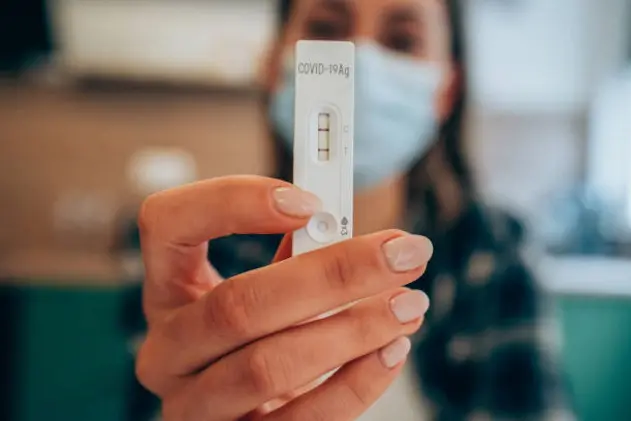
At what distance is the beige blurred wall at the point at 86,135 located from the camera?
3.88ft

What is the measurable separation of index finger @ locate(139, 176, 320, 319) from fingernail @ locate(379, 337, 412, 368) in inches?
2.4

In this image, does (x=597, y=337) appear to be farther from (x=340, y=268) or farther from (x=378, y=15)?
(x=340, y=268)

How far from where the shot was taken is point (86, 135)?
3.91 ft

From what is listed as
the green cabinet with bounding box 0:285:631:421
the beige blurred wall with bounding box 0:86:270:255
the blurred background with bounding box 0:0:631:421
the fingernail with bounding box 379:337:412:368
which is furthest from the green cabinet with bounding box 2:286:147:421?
the fingernail with bounding box 379:337:412:368

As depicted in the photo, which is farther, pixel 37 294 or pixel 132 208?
pixel 132 208

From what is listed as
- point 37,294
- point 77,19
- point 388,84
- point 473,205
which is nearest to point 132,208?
point 37,294

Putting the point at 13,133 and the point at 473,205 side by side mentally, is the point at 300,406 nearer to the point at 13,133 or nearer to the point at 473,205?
the point at 473,205

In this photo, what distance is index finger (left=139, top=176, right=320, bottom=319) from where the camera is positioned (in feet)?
0.72

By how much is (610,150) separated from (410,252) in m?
1.07

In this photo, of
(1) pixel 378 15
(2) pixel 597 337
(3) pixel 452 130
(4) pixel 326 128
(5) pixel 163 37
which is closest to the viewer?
(4) pixel 326 128

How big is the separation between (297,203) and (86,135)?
1069mm

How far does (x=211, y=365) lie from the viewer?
0.26 meters

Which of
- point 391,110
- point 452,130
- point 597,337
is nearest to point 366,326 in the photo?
point 391,110

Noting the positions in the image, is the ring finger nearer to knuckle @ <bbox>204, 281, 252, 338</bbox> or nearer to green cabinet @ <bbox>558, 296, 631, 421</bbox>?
knuckle @ <bbox>204, 281, 252, 338</bbox>
